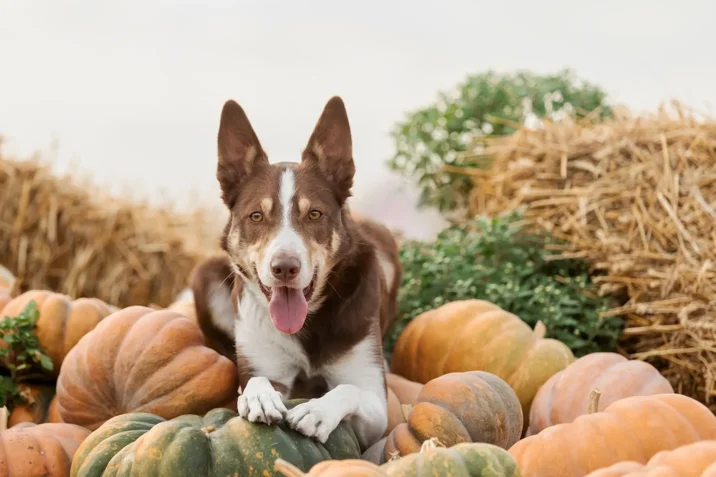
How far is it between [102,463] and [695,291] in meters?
3.55

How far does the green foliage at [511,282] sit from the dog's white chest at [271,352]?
61.1 inches

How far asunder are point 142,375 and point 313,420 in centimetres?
102

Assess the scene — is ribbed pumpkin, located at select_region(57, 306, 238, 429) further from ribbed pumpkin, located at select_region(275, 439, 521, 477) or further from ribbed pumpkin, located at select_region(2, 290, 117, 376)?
ribbed pumpkin, located at select_region(275, 439, 521, 477)

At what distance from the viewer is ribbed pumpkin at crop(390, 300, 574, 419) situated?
13.3ft

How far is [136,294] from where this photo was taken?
7102 mm

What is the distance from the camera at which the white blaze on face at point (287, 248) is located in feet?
9.78

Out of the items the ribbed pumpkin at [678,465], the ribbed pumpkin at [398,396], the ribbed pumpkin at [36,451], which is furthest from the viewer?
the ribbed pumpkin at [398,396]

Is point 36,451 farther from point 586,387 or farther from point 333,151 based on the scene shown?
point 586,387

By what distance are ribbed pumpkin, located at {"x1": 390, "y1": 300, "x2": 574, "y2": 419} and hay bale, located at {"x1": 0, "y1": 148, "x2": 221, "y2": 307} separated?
10.2 ft

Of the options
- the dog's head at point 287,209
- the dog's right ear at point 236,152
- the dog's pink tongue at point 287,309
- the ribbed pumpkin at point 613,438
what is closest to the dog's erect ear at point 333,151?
the dog's head at point 287,209

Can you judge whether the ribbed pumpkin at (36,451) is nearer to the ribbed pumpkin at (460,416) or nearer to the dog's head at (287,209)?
the dog's head at (287,209)

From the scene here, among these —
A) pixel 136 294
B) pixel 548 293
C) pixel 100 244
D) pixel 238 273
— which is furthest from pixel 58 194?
pixel 548 293

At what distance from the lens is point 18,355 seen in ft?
12.5

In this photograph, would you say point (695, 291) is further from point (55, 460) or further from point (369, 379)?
point (55, 460)
